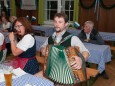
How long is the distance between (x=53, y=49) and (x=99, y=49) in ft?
5.41

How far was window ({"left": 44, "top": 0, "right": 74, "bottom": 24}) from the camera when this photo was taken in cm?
598

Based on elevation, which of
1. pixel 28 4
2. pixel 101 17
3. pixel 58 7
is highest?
Result: pixel 28 4

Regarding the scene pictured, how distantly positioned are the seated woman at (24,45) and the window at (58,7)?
4029mm

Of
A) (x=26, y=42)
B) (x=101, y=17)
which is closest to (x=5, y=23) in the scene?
(x=101, y=17)

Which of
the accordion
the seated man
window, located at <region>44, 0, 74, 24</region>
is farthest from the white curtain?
the accordion

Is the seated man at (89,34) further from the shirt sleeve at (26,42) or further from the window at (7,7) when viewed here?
the window at (7,7)

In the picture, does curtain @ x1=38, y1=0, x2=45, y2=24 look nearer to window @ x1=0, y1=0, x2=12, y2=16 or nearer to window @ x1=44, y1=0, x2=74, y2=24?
window @ x1=44, y1=0, x2=74, y2=24

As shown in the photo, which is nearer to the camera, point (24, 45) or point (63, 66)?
point (63, 66)

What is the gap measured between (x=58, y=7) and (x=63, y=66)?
15.8 ft

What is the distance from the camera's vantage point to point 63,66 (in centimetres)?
140

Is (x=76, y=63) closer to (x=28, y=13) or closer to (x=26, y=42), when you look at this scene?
(x=26, y=42)

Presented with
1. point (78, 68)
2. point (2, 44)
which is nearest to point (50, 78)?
point (78, 68)

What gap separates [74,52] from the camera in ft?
4.74

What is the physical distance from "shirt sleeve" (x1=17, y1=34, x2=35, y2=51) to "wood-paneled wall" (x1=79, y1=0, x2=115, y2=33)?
3689 mm
